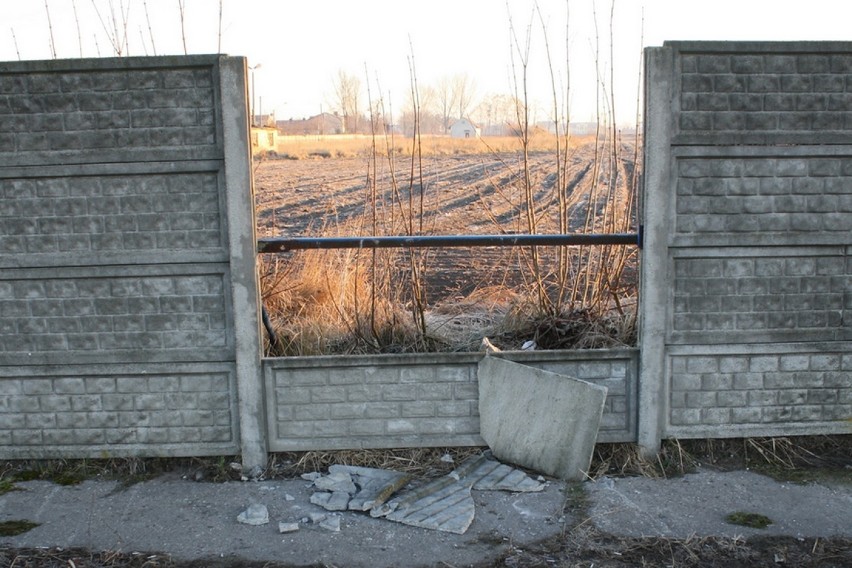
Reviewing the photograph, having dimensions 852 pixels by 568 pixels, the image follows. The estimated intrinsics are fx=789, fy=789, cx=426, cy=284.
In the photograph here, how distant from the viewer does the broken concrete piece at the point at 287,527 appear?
3.98m

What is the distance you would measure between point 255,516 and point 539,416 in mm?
1669

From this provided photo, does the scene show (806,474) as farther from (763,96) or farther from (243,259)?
(243,259)

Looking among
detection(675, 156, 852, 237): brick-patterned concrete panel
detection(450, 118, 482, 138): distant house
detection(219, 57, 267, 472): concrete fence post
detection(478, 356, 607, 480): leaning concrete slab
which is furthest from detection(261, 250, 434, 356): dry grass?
detection(675, 156, 852, 237): brick-patterned concrete panel

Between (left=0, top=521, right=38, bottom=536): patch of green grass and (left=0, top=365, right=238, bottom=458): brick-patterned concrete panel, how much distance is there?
629mm

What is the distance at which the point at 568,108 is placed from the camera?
6.03 meters

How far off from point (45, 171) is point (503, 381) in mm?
2877

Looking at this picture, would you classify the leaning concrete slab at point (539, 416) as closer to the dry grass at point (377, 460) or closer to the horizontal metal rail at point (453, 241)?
the dry grass at point (377, 460)

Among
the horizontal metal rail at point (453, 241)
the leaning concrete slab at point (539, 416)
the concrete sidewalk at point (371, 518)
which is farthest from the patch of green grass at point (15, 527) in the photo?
the leaning concrete slab at point (539, 416)

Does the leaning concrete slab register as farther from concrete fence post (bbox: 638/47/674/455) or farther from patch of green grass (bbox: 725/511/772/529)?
patch of green grass (bbox: 725/511/772/529)

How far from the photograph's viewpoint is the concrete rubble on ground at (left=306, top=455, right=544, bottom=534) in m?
4.10

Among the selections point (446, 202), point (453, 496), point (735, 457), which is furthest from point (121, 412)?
point (446, 202)

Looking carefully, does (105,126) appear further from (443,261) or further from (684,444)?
(443,261)

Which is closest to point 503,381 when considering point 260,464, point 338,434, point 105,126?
point 338,434

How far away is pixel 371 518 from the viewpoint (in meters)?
4.12
